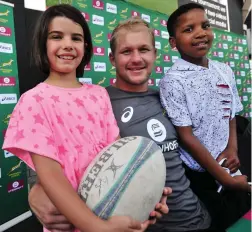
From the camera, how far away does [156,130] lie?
3.63ft

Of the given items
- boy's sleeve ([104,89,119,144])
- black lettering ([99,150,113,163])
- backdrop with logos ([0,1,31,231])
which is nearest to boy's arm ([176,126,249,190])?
boy's sleeve ([104,89,119,144])

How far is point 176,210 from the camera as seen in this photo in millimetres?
1078

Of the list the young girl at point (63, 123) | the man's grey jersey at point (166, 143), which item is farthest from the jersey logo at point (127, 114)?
the young girl at point (63, 123)

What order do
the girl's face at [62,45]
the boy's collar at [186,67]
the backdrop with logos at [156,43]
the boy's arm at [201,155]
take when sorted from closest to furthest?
the girl's face at [62,45], the boy's arm at [201,155], the boy's collar at [186,67], the backdrop with logos at [156,43]

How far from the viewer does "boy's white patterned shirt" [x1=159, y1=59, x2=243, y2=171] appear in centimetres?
120

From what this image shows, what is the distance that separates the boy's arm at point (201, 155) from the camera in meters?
1.18

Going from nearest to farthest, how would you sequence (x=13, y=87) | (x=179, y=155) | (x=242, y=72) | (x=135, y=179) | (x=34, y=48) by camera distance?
(x=135, y=179)
(x=34, y=48)
(x=179, y=155)
(x=13, y=87)
(x=242, y=72)

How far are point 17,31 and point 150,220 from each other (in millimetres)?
1337

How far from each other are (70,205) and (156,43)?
2.32 m

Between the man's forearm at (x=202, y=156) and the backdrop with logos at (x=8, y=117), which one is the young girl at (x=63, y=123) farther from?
the backdrop with logos at (x=8, y=117)

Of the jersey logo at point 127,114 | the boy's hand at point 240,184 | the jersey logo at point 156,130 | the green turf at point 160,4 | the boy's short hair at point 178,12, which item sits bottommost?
the boy's hand at point 240,184

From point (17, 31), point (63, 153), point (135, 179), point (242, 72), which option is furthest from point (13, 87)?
point (242, 72)

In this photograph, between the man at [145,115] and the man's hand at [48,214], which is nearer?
the man's hand at [48,214]

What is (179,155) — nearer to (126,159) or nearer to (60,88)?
(126,159)
